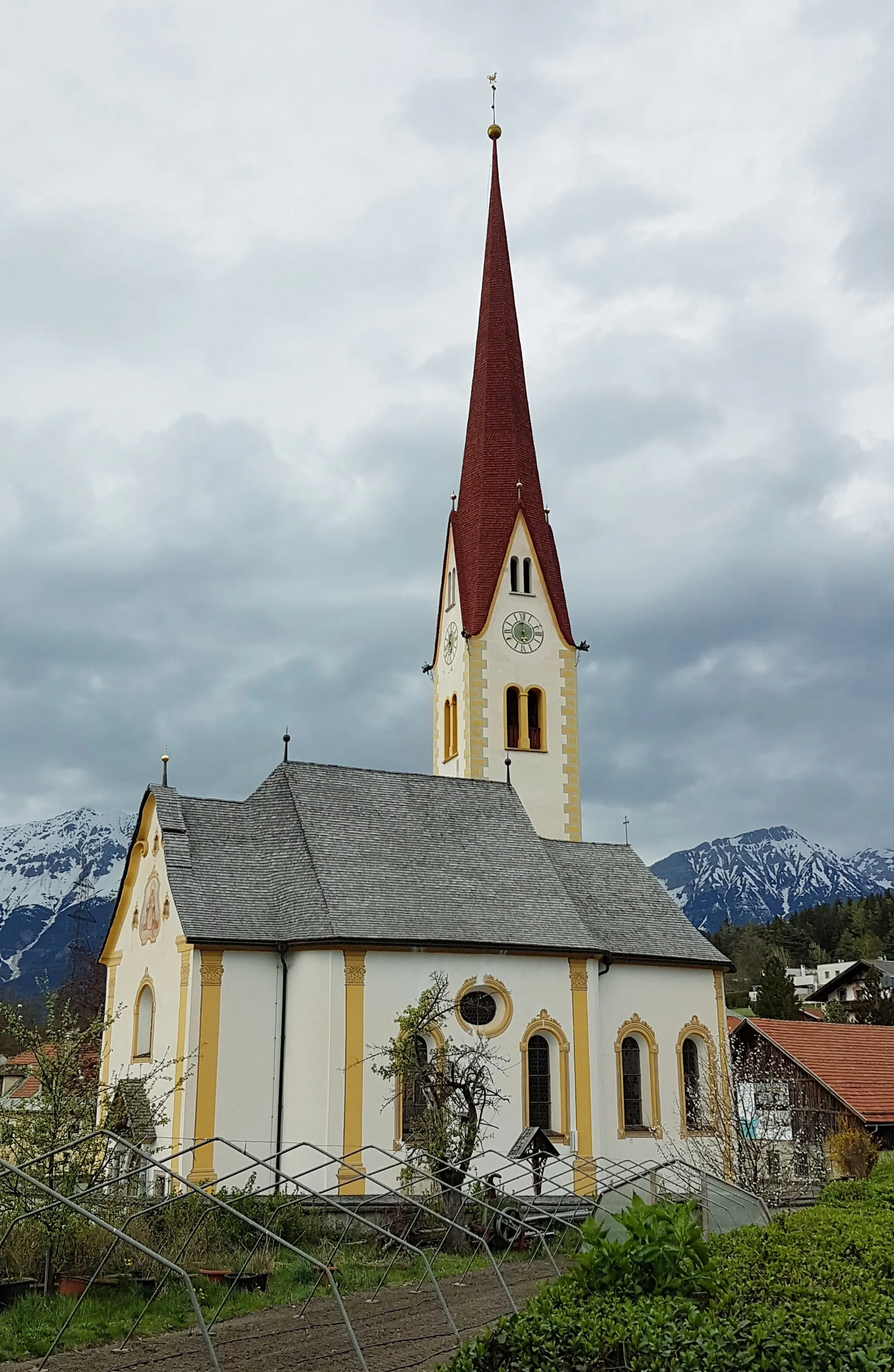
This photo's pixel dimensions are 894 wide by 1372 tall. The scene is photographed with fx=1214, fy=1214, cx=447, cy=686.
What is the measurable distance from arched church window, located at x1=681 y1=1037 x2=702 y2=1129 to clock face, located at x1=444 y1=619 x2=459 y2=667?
16.0 meters

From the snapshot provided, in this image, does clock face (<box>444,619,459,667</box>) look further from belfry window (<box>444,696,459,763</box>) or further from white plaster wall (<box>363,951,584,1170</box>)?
white plaster wall (<box>363,951,584,1170</box>)

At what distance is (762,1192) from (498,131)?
134 ft

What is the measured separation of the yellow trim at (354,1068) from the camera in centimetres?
2645

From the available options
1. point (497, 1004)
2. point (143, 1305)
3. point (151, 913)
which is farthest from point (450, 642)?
point (143, 1305)

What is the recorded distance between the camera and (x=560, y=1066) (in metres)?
29.7

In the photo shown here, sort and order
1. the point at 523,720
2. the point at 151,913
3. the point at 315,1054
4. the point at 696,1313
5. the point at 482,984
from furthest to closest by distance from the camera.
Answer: the point at 523,720
the point at 151,913
the point at 482,984
the point at 315,1054
the point at 696,1313

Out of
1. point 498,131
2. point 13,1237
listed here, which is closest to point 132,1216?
point 13,1237

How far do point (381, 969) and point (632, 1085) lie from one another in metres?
8.06

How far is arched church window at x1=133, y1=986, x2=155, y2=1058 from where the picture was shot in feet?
98.2

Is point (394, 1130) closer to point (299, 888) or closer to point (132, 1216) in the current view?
point (299, 888)

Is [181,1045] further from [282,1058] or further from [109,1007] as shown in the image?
[109,1007]

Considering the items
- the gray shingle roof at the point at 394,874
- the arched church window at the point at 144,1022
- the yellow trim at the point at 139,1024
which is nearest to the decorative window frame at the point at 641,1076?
the gray shingle roof at the point at 394,874

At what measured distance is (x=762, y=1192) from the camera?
27.4 meters

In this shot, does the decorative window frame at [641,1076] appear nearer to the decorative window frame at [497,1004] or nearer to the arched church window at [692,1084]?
the arched church window at [692,1084]
